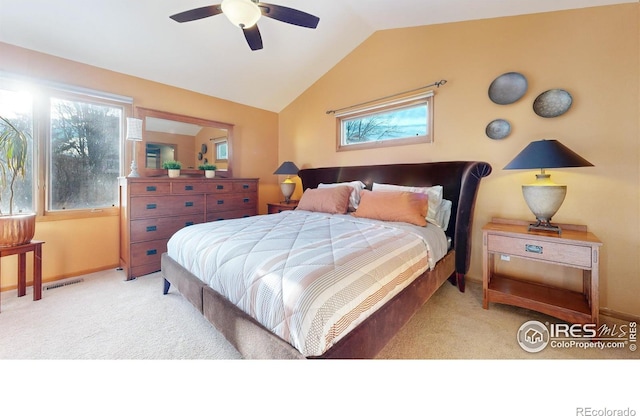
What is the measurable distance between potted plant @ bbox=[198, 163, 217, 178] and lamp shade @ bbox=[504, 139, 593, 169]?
3469 mm

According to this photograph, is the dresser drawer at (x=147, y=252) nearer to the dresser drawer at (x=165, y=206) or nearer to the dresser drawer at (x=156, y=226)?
the dresser drawer at (x=156, y=226)

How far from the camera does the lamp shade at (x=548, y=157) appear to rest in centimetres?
167

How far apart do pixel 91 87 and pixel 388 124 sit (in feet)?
11.4

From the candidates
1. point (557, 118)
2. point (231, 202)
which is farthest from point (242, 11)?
point (557, 118)

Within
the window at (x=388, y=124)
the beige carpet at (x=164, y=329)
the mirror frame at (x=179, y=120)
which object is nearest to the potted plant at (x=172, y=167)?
the mirror frame at (x=179, y=120)

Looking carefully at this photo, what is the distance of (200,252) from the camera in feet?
5.37

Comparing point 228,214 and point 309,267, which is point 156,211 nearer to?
point 228,214

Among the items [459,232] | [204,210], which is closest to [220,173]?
[204,210]

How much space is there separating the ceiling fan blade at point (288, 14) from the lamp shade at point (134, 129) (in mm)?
2032

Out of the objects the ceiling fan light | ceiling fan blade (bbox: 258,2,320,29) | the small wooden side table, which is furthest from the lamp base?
the small wooden side table

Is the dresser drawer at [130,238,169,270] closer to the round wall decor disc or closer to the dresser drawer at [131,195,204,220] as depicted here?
the dresser drawer at [131,195,204,220]

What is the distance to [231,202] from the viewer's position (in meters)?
3.55

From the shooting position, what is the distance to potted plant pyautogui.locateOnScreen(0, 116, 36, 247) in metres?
2.02
